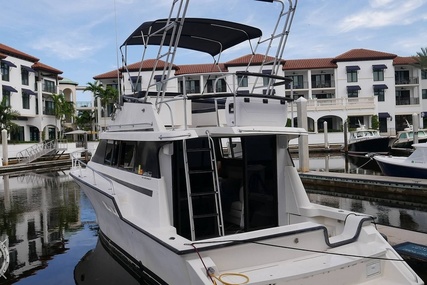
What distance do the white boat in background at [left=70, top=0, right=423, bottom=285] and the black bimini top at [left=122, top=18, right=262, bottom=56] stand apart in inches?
1.5

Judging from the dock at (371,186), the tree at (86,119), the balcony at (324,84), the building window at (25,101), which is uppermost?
the balcony at (324,84)

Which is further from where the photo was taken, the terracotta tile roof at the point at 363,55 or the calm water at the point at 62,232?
the terracotta tile roof at the point at 363,55

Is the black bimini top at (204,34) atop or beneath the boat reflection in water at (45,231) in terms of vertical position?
atop

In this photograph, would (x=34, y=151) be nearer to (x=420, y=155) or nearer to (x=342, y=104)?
(x=420, y=155)

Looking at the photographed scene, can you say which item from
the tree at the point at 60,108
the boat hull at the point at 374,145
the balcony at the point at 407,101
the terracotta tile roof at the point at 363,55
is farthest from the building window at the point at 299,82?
the tree at the point at 60,108

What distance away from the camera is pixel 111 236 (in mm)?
6859

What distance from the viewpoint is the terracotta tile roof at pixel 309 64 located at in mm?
49906

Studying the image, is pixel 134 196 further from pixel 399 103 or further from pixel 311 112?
pixel 399 103

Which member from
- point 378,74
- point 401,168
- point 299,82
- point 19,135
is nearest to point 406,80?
point 378,74

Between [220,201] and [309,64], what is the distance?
48.6m

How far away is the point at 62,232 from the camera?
9.10 m

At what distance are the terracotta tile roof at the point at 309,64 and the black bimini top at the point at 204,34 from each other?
43.5m

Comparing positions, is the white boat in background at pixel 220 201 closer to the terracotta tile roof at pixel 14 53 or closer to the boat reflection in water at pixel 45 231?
the boat reflection in water at pixel 45 231

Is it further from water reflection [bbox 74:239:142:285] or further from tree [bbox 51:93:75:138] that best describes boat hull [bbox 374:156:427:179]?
tree [bbox 51:93:75:138]
